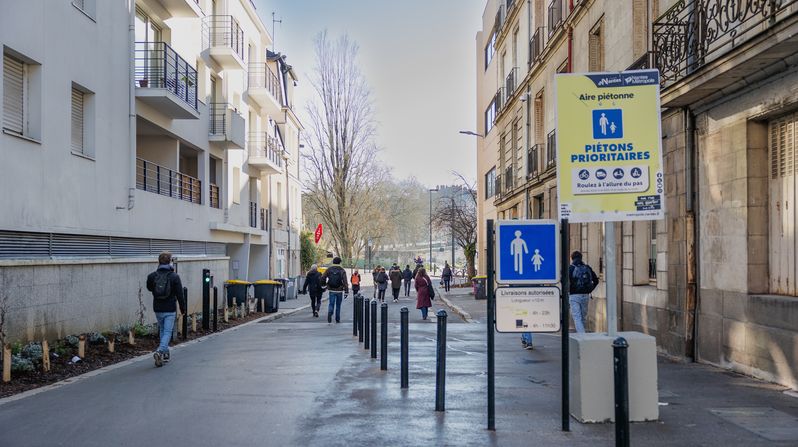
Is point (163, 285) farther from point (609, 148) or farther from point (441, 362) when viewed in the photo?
point (609, 148)

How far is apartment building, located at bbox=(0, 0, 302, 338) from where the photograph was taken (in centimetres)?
1206

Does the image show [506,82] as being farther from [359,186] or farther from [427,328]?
[359,186]

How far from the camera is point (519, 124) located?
26.6 m

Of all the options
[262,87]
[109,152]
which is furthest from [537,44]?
[262,87]

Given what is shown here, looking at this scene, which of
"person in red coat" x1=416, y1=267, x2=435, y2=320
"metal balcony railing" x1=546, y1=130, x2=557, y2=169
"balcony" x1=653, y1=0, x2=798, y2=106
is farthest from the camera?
"person in red coat" x1=416, y1=267, x2=435, y2=320

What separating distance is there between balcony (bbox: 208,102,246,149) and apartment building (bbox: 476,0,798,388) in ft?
45.8

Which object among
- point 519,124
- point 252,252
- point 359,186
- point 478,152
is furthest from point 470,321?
point 359,186

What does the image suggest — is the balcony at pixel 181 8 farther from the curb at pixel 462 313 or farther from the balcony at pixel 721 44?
the balcony at pixel 721 44

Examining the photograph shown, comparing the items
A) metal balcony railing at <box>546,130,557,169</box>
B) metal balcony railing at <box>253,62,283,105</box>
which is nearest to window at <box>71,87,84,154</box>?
metal balcony railing at <box>546,130,557,169</box>

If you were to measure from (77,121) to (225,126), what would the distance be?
36.3 feet

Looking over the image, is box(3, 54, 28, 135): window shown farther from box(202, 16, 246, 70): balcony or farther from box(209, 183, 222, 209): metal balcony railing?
box(209, 183, 222, 209): metal balcony railing

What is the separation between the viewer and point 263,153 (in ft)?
110

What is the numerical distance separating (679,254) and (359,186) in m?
44.1

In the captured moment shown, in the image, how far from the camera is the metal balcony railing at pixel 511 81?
27834mm
